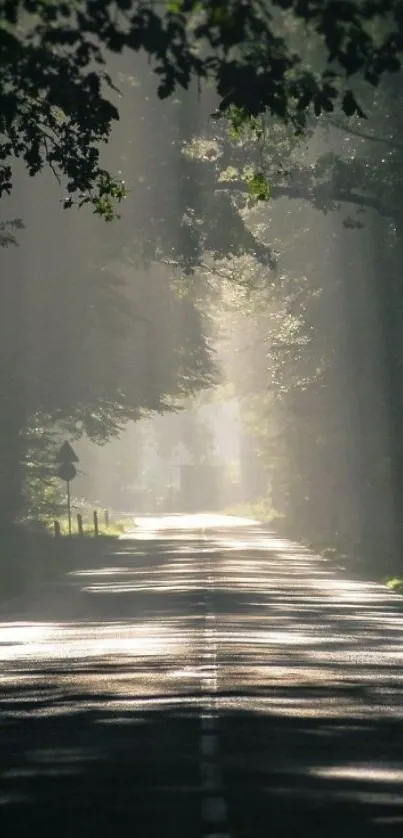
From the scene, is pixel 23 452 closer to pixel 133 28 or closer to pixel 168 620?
pixel 168 620

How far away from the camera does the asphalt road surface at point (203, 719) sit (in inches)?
399

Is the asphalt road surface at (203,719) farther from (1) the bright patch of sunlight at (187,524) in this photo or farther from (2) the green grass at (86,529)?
(1) the bright patch of sunlight at (187,524)

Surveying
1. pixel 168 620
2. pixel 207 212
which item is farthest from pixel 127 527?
pixel 168 620

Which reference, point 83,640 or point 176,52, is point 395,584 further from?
point 176,52

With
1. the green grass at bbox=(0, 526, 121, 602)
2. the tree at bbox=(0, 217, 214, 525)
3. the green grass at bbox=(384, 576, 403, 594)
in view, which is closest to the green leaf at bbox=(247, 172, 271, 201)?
the green grass at bbox=(0, 526, 121, 602)

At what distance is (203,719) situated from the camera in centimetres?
1474

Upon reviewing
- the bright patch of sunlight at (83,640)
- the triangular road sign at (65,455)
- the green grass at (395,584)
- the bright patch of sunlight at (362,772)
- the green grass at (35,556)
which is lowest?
the bright patch of sunlight at (362,772)

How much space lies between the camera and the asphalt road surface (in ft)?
33.2

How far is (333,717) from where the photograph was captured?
14.9 metres

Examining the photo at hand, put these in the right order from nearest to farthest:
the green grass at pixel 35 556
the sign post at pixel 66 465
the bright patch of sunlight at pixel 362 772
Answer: the bright patch of sunlight at pixel 362 772, the green grass at pixel 35 556, the sign post at pixel 66 465

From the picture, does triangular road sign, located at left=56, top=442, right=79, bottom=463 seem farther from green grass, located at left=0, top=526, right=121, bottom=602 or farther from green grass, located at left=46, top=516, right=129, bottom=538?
green grass, located at left=46, top=516, right=129, bottom=538

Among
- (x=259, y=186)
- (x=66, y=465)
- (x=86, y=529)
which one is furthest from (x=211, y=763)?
(x=86, y=529)

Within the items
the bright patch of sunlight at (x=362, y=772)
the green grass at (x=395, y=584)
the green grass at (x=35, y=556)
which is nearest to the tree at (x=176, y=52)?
the bright patch of sunlight at (x=362, y=772)

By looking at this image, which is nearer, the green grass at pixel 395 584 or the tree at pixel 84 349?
the green grass at pixel 395 584
